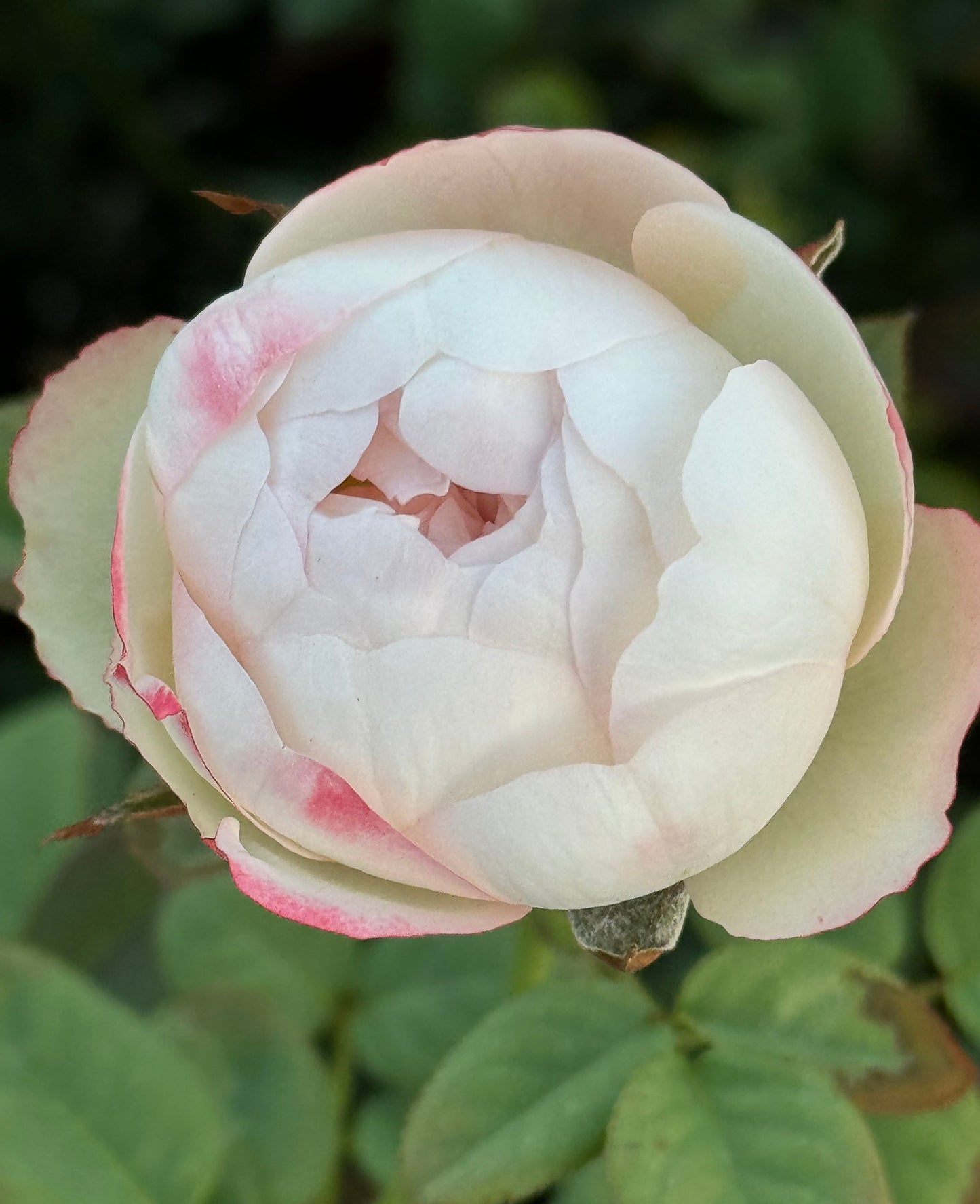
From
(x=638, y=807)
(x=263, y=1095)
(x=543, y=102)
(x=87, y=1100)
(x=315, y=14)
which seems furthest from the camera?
(x=315, y=14)

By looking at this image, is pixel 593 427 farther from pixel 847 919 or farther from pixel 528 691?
pixel 847 919

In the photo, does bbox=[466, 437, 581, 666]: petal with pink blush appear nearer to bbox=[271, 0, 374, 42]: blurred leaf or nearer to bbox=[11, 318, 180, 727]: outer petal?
bbox=[11, 318, 180, 727]: outer petal

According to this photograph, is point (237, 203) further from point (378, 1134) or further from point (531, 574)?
point (378, 1134)

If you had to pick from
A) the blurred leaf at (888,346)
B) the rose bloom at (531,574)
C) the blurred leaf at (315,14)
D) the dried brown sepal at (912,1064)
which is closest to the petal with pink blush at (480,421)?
the rose bloom at (531,574)

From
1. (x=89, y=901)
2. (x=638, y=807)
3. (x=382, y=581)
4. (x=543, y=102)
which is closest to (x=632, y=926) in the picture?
(x=638, y=807)

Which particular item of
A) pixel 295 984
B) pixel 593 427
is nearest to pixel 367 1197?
pixel 295 984

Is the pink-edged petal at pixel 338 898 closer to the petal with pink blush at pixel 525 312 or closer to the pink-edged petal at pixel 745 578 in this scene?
the pink-edged petal at pixel 745 578

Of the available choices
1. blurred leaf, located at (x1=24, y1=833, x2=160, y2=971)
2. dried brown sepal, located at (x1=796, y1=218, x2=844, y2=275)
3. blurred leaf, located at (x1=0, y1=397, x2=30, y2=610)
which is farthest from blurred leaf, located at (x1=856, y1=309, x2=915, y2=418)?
blurred leaf, located at (x1=24, y1=833, x2=160, y2=971)
